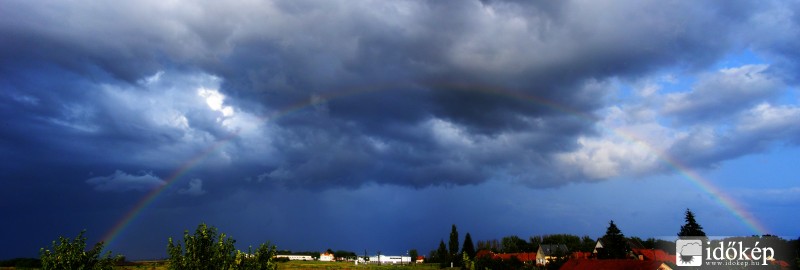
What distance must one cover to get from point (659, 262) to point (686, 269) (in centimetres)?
1519

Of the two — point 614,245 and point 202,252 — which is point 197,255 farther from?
point 614,245

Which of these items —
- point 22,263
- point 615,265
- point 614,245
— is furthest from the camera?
point 22,263

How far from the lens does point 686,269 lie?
63.1m

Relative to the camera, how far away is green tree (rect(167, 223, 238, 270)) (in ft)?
92.2

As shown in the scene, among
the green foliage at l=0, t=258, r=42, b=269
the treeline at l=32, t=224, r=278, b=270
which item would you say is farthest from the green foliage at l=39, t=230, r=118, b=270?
the green foliage at l=0, t=258, r=42, b=269

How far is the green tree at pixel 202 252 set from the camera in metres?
28.1

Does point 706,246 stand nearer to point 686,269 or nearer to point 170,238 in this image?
point 686,269

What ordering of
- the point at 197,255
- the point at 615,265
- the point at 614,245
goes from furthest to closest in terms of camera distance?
1. the point at 614,245
2. the point at 615,265
3. the point at 197,255

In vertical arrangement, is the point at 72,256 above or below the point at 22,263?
above

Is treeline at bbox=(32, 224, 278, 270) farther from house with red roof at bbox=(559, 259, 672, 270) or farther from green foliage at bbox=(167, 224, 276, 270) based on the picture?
house with red roof at bbox=(559, 259, 672, 270)

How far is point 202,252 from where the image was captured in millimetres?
28609

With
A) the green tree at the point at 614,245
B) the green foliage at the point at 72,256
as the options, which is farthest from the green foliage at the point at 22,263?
the green tree at the point at 614,245

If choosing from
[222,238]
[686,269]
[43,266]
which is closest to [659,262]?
[686,269]

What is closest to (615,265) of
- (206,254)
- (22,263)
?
(206,254)
